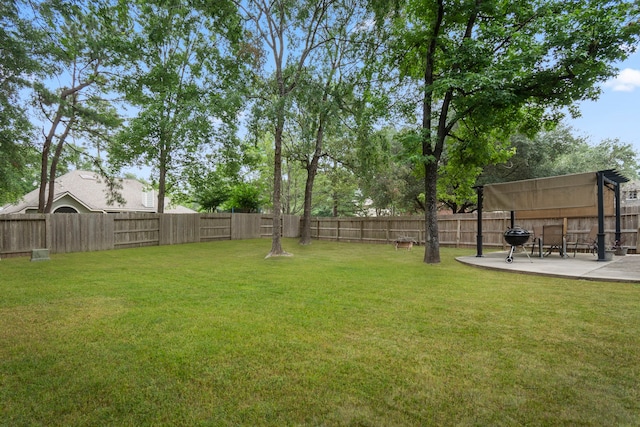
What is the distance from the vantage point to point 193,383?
2324 mm

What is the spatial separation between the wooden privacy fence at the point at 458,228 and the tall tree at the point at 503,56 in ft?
12.5

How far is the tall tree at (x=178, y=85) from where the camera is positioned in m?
9.93

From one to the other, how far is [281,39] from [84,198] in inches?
793

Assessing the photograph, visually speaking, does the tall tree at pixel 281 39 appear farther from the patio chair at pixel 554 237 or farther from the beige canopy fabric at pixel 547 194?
the patio chair at pixel 554 237

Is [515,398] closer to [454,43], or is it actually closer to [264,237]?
[454,43]

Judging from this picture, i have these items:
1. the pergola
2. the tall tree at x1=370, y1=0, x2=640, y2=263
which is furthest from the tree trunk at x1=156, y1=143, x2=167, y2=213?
the pergola

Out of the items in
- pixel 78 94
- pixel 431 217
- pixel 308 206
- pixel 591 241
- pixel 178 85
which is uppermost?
pixel 178 85

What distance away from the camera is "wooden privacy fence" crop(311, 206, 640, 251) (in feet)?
33.2

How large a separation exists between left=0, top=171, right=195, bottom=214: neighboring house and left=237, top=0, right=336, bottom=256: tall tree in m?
14.2

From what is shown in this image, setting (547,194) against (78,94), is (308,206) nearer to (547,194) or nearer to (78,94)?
(547,194)

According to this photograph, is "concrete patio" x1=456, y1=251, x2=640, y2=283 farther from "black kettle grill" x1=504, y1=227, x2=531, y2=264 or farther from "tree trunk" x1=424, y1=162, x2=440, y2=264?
"tree trunk" x1=424, y1=162, x2=440, y2=264

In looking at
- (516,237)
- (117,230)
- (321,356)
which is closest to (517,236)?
(516,237)

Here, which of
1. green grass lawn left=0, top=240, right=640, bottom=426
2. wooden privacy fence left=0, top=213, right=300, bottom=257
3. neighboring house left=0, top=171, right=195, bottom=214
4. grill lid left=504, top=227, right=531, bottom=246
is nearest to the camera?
green grass lawn left=0, top=240, right=640, bottom=426

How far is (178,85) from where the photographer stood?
689 inches
